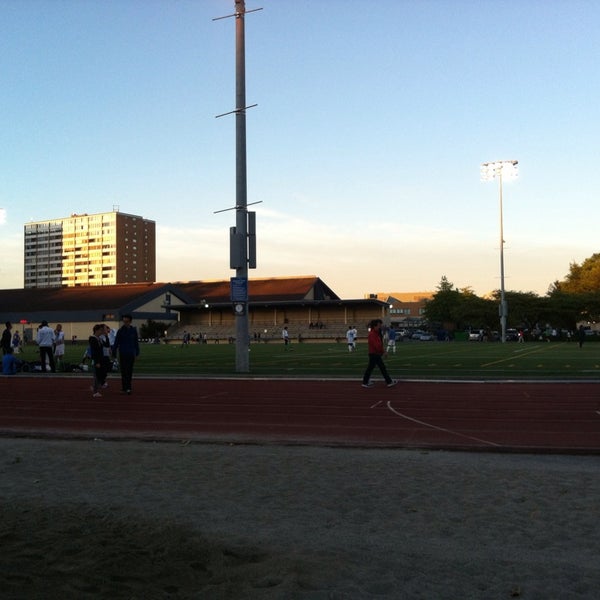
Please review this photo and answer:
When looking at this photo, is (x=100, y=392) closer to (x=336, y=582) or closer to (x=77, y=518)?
(x=77, y=518)

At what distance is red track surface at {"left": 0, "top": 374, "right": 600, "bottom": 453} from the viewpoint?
10.4 meters

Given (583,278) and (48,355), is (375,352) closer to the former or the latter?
(48,355)

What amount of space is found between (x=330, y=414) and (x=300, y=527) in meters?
7.52

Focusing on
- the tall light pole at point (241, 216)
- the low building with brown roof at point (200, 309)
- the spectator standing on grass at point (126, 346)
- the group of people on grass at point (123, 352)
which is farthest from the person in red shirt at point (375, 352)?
the low building with brown roof at point (200, 309)

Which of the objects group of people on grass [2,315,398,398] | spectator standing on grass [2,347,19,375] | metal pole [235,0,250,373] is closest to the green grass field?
metal pole [235,0,250,373]

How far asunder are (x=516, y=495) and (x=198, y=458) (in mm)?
3927

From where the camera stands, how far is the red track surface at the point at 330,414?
1036cm

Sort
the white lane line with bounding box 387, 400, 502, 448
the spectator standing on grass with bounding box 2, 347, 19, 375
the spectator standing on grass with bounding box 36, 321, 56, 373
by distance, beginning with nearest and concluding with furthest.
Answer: the white lane line with bounding box 387, 400, 502, 448 < the spectator standing on grass with bounding box 2, 347, 19, 375 < the spectator standing on grass with bounding box 36, 321, 56, 373

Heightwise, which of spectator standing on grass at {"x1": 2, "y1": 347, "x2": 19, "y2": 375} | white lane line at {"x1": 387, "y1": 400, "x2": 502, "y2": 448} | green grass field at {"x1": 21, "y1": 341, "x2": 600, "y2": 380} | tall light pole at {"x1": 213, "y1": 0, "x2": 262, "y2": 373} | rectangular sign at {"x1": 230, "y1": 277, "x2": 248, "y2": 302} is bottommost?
white lane line at {"x1": 387, "y1": 400, "x2": 502, "y2": 448}

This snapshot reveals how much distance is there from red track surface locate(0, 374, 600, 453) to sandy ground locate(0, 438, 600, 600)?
5.20ft

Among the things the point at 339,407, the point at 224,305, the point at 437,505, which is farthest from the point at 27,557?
the point at 224,305

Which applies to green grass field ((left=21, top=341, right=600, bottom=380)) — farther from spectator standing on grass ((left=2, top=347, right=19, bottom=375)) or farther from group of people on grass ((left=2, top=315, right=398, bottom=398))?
spectator standing on grass ((left=2, top=347, right=19, bottom=375))

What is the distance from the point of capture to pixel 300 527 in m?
5.62

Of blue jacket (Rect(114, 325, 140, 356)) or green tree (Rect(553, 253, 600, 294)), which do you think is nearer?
blue jacket (Rect(114, 325, 140, 356))
